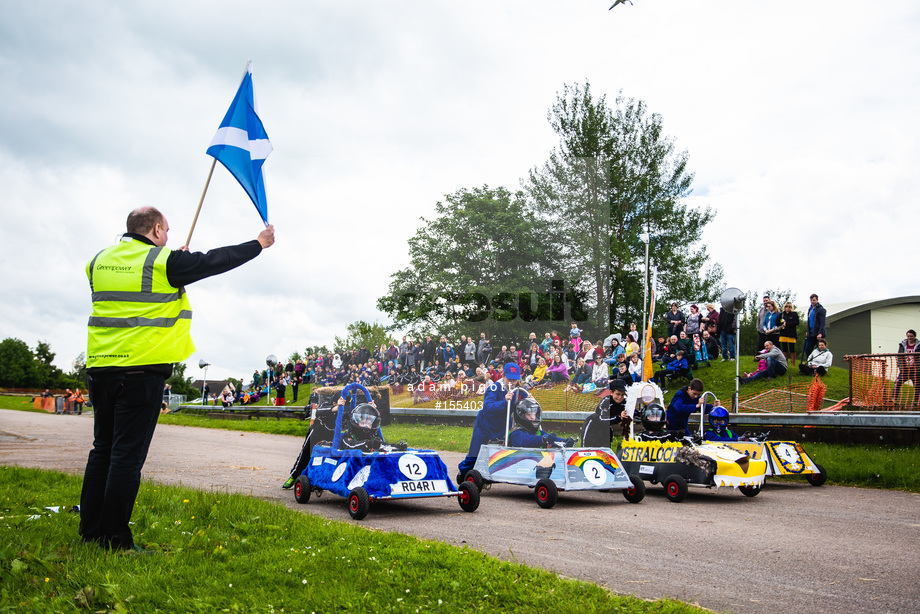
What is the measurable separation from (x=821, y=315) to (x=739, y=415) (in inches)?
191

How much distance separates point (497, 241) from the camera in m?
40.9

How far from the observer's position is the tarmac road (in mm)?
4930

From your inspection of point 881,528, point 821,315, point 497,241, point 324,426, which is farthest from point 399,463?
point 497,241

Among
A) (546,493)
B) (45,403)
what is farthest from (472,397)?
(45,403)

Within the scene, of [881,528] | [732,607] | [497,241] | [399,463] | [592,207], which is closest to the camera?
[732,607]

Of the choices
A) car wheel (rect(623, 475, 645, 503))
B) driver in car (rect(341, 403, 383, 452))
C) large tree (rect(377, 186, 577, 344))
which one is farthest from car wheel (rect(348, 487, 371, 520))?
large tree (rect(377, 186, 577, 344))

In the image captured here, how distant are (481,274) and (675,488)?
102 feet

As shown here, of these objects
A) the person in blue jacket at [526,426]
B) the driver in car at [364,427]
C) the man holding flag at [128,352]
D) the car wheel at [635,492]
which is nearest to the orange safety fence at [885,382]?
the car wheel at [635,492]

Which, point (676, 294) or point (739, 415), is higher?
point (676, 294)

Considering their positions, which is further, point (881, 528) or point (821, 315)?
point (821, 315)

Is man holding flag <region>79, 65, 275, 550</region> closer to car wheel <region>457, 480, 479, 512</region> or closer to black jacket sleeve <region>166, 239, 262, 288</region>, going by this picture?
black jacket sleeve <region>166, 239, 262, 288</region>

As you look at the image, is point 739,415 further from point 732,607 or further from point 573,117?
point 573,117

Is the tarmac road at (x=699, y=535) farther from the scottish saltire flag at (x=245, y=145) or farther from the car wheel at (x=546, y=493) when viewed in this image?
the scottish saltire flag at (x=245, y=145)

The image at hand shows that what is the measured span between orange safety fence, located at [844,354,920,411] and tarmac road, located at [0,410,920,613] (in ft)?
10.9
